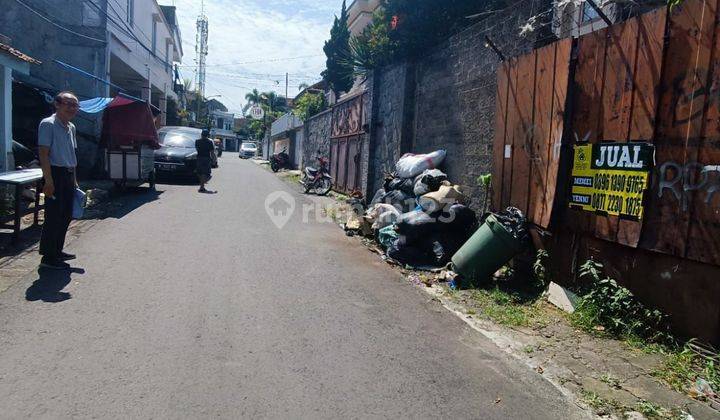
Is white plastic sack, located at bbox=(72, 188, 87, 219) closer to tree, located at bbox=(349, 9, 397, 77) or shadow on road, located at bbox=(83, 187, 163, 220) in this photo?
shadow on road, located at bbox=(83, 187, 163, 220)

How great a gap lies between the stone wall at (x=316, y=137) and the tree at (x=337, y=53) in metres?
4.53

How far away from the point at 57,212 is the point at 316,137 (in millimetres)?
17161

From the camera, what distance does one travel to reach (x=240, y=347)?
3.91m

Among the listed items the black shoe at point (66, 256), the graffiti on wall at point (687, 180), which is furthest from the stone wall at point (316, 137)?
the graffiti on wall at point (687, 180)

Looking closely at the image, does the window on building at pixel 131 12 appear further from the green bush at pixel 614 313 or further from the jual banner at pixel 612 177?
the green bush at pixel 614 313

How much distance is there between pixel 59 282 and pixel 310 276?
270cm

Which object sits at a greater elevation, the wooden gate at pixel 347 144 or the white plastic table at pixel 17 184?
the wooden gate at pixel 347 144

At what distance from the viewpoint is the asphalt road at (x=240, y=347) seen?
3100 millimetres

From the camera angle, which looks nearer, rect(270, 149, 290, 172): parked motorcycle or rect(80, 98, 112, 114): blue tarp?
rect(80, 98, 112, 114): blue tarp

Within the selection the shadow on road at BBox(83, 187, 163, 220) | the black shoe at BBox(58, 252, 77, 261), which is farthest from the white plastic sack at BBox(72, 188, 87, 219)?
the shadow on road at BBox(83, 187, 163, 220)

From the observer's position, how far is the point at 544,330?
184 inches

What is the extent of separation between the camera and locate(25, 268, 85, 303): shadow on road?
15.6ft

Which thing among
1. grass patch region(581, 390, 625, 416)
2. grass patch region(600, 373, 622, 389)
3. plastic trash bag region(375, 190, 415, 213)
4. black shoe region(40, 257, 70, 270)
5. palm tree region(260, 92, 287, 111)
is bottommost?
grass patch region(581, 390, 625, 416)

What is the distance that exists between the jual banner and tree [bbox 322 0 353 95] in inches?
901
